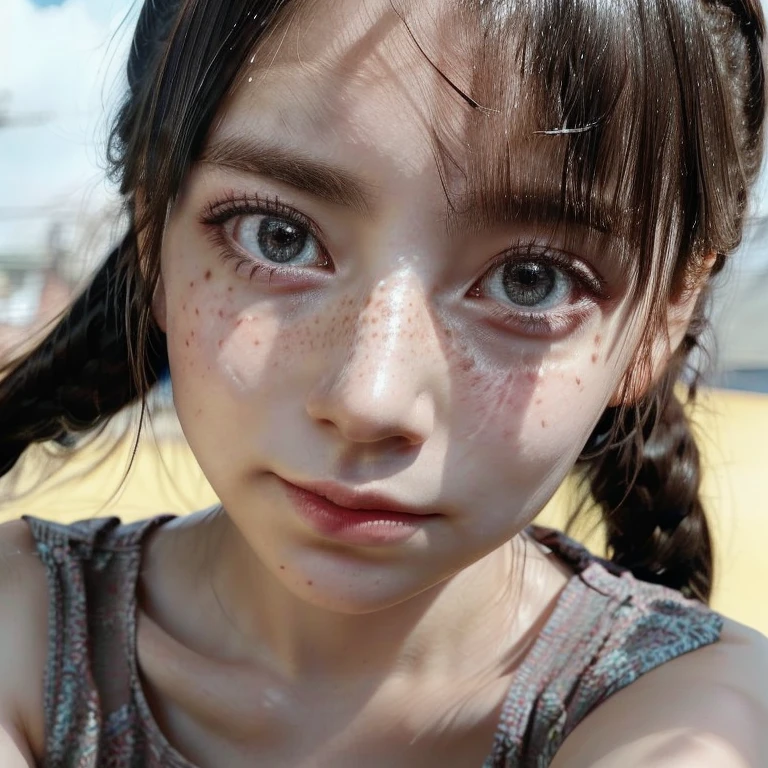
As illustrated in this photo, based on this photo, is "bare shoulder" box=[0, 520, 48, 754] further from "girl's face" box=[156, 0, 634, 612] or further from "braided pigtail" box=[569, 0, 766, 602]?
"braided pigtail" box=[569, 0, 766, 602]

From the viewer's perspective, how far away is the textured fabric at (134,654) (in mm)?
1038

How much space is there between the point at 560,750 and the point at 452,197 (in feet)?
1.72

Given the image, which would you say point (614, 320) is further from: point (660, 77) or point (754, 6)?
point (754, 6)

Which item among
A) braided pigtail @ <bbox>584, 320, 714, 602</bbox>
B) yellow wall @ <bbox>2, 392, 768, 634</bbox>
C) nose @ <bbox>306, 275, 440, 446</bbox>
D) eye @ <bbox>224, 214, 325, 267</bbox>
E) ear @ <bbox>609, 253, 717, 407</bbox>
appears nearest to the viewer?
nose @ <bbox>306, 275, 440, 446</bbox>

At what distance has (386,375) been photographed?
0.78m

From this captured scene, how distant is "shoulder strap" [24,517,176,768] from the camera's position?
108 cm

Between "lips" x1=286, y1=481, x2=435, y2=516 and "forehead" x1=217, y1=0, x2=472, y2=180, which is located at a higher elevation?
"forehead" x1=217, y1=0, x2=472, y2=180

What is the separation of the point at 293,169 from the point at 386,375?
185 mm

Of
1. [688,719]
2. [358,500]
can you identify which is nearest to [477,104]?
[358,500]

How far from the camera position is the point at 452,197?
31.1 inches

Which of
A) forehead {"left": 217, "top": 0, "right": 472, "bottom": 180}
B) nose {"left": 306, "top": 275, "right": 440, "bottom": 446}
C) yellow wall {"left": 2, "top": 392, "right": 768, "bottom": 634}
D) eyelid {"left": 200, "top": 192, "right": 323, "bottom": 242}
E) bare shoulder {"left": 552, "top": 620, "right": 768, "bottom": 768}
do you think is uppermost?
yellow wall {"left": 2, "top": 392, "right": 768, "bottom": 634}

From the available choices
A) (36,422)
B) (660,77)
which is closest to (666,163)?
(660,77)

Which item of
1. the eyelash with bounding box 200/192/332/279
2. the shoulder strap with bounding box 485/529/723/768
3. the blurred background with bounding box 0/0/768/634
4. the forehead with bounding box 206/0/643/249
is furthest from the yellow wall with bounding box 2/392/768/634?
the forehead with bounding box 206/0/643/249

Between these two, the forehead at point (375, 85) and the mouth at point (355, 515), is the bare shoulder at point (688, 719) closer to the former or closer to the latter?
the mouth at point (355, 515)
